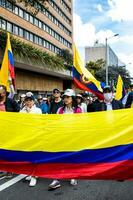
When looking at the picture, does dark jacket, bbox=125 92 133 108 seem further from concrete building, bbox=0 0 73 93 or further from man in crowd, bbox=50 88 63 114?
concrete building, bbox=0 0 73 93

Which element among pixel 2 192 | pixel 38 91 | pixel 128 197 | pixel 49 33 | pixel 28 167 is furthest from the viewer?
pixel 49 33

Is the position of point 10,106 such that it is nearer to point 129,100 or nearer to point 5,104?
point 5,104

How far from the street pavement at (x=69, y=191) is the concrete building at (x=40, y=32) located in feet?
51.0

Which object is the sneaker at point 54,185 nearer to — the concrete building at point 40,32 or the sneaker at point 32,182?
the sneaker at point 32,182

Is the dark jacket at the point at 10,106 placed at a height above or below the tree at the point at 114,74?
below

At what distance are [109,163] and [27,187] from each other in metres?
2.36

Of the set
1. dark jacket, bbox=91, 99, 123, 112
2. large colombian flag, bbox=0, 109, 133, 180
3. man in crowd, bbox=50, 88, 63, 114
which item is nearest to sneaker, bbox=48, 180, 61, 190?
large colombian flag, bbox=0, 109, 133, 180

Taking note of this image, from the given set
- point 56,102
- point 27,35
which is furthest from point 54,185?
point 27,35

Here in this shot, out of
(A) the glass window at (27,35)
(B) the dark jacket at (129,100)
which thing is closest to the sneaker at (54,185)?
(B) the dark jacket at (129,100)

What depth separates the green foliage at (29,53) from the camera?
1009 inches

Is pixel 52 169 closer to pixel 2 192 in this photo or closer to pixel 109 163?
pixel 109 163

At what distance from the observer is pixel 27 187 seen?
6.69 meters

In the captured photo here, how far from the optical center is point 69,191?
6375 millimetres

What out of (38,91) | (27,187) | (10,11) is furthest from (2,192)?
(10,11)
